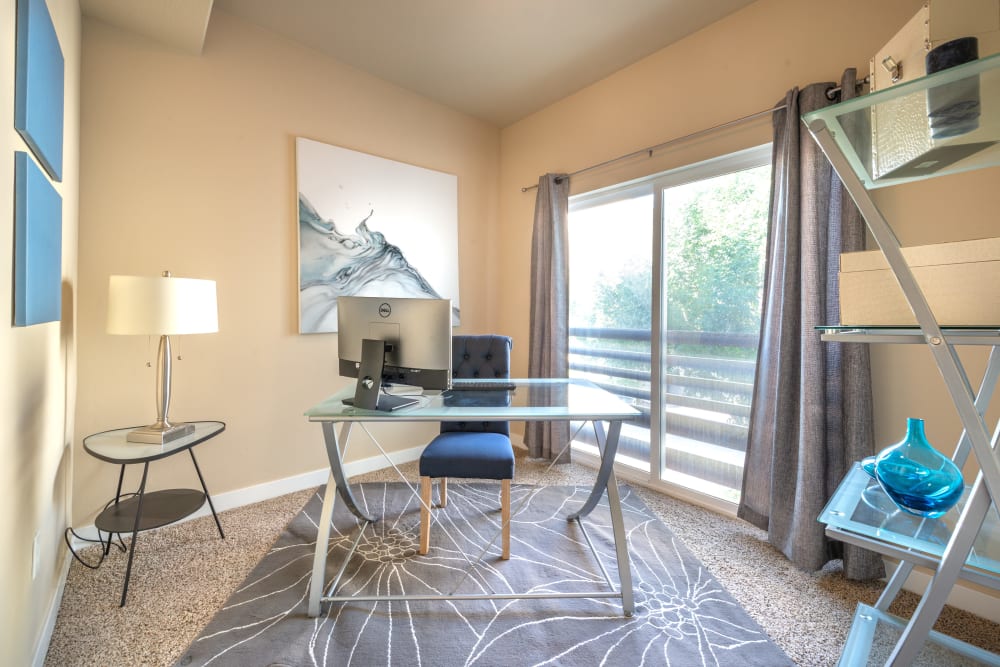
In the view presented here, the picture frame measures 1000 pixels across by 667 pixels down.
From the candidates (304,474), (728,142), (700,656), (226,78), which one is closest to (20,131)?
(226,78)

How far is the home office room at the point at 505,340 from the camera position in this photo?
41.3 inches

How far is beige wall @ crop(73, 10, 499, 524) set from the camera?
2.07m

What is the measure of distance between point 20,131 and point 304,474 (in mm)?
2228

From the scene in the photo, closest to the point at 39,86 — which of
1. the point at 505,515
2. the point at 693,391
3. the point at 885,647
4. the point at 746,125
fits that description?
the point at 505,515

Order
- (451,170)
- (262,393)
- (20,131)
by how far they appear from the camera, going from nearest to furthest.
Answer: (20,131)
(262,393)
(451,170)

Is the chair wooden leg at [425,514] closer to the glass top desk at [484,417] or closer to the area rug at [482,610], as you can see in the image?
the area rug at [482,610]

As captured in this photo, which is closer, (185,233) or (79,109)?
A: (79,109)

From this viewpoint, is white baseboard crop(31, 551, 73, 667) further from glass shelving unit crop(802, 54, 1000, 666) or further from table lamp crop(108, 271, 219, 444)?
glass shelving unit crop(802, 54, 1000, 666)

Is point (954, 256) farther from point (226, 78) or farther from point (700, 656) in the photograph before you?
point (226, 78)

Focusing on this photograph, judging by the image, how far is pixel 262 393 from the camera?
8.48ft

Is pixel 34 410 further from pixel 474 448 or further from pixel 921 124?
pixel 921 124

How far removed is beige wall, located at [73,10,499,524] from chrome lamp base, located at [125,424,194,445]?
0.38 metres

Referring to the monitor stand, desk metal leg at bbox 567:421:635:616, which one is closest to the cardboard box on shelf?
desk metal leg at bbox 567:421:635:616

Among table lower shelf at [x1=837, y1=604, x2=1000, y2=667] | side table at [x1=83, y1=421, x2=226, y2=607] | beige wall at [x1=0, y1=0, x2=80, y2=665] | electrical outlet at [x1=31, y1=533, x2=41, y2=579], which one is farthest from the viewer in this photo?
side table at [x1=83, y1=421, x2=226, y2=607]
